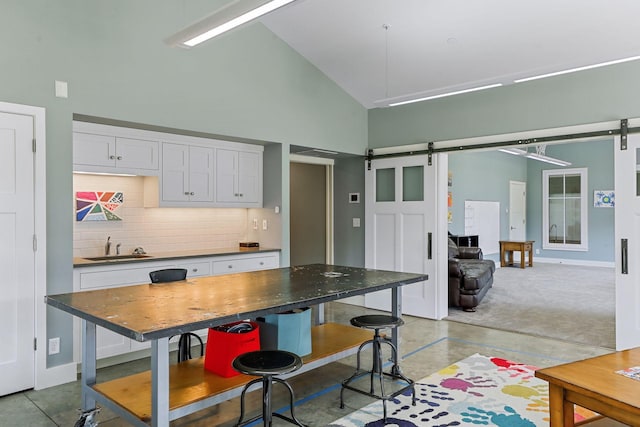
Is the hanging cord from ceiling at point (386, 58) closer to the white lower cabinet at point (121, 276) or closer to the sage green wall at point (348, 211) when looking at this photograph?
the sage green wall at point (348, 211)

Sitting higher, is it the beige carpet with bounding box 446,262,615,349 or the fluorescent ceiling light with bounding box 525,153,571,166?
the fluorescent ceiling light with bounding box 525,153,571,166

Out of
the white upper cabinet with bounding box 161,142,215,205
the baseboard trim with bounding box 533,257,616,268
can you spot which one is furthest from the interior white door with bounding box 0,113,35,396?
the baseboard trim with bounding box 533,257,616,268

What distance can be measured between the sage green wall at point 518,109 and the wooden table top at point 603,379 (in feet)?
10.4

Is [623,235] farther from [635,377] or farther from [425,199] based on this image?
[635,377]

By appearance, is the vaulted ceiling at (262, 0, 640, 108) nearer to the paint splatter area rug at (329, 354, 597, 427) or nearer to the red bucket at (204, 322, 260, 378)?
the paint splatter area rug at (329, 354, 597, 427)

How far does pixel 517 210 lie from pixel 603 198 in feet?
6.45

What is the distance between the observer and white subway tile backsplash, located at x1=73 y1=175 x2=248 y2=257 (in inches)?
176

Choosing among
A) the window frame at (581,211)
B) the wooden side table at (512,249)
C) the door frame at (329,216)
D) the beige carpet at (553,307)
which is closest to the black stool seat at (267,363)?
the beige carpet at (553,307)

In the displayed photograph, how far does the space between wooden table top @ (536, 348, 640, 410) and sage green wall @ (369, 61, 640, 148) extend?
3.17 m

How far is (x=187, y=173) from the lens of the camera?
4.88m

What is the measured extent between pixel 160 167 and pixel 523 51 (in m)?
3.91

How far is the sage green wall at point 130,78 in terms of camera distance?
3.54 metres

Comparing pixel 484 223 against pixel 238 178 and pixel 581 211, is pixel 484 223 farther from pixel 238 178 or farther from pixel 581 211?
pixel 238 178

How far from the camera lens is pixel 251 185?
555cm
